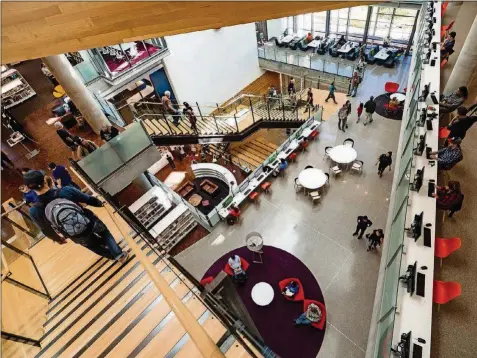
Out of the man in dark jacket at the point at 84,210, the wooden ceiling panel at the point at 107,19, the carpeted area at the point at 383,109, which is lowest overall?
the carpeted area at the point at 383,109

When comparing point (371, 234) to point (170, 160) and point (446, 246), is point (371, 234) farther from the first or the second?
point (170, 160)

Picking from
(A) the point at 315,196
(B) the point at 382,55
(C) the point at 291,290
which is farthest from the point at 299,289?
(B) the point at 382,55

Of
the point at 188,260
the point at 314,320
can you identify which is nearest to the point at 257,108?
the point at 188,260

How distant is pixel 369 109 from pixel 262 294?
310 inches

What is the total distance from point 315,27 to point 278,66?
12.1 feet

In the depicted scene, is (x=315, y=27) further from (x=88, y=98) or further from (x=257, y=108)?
(x=88, y=98)

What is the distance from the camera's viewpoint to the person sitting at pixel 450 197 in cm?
552

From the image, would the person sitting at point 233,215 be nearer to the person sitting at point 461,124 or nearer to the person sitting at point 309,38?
the person sitting at point 461,124

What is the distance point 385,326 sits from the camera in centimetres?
496

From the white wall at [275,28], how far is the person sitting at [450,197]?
53.1 feet

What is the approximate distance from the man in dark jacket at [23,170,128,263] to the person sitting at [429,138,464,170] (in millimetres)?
6765

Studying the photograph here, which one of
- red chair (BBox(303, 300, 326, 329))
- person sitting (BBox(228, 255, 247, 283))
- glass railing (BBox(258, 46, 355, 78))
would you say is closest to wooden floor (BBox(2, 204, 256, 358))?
person sitting (BBox(228, 255, 247, 283))

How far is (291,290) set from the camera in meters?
7.57

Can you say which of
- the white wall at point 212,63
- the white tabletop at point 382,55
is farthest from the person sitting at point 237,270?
the white tabletop at point 382,55
